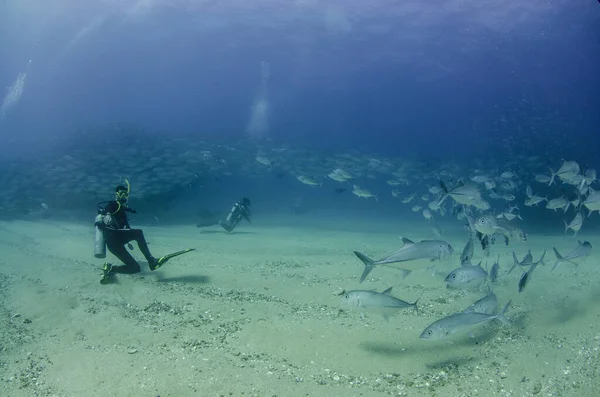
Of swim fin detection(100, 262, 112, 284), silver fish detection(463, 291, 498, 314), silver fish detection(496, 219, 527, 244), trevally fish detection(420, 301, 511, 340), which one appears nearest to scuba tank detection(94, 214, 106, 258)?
swim fin detection(100, 262, 112, 284)

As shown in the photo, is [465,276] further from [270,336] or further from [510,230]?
[270,336]

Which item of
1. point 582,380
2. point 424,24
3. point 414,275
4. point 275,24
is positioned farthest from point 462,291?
point 275,24

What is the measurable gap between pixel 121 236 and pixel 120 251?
15.6 inches

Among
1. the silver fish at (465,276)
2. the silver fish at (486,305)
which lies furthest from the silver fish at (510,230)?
the silver fish at (486,305)

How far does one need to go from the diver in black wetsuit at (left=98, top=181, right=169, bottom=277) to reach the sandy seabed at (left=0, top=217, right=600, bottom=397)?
30 cm

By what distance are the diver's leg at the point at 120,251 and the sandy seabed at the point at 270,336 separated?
0.23 meters

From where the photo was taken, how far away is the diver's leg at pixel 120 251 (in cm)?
836

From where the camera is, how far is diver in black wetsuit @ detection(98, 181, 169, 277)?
810 centimetres

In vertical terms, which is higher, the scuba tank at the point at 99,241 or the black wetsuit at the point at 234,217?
the scuba tank at the point at 99,241

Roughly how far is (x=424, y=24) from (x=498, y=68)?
2179cm

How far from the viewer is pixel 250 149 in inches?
1188

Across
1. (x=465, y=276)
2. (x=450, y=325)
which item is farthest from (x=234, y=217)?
(x=450, y=325)

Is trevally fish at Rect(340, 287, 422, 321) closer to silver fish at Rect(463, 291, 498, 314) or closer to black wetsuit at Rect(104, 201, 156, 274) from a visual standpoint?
silver fish at Rect(463, 291, 498, 314)

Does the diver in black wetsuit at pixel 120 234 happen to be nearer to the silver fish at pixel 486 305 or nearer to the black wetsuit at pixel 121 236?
→ the black wetsuit at pixel 121 236
